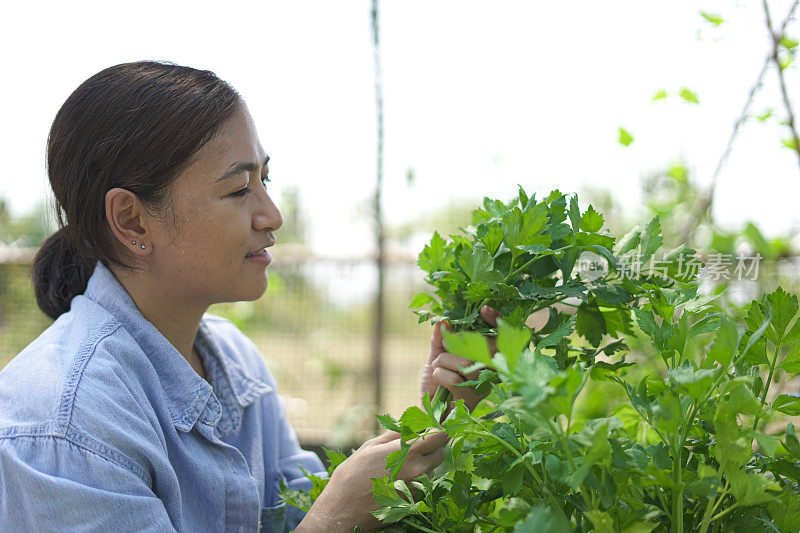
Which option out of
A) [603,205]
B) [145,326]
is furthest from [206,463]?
[603,205]

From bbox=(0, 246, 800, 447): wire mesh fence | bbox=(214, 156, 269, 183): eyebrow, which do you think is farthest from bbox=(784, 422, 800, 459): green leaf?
bbox=(0, 246, 800, 447): wire mesh fence

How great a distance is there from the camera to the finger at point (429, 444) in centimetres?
78

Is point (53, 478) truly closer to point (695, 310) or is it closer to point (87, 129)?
point (87, 129)

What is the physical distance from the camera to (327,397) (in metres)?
2.72

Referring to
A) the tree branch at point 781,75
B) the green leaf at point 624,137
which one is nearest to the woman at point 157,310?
the green leaf at point 624,137

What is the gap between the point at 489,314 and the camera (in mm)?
767

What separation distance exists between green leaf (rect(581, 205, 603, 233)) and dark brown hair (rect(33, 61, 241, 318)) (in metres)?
0.60

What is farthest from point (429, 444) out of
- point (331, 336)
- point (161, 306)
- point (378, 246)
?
point (331, 336)

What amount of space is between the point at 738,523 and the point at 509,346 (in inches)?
11.4

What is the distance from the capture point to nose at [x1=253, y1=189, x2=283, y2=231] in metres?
1.03

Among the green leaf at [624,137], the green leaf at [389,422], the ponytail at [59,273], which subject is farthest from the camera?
the green leaf at [624,137]

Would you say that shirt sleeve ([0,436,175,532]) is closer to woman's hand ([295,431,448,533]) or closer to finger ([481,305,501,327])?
woman's hand ([295,431,448,533])

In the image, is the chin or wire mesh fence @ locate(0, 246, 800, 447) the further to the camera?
wire mesh fence @ locate(0, 246, 800, 447)

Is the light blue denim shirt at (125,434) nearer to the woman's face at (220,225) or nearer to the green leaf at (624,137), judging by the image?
the woman's face at (220,225)
